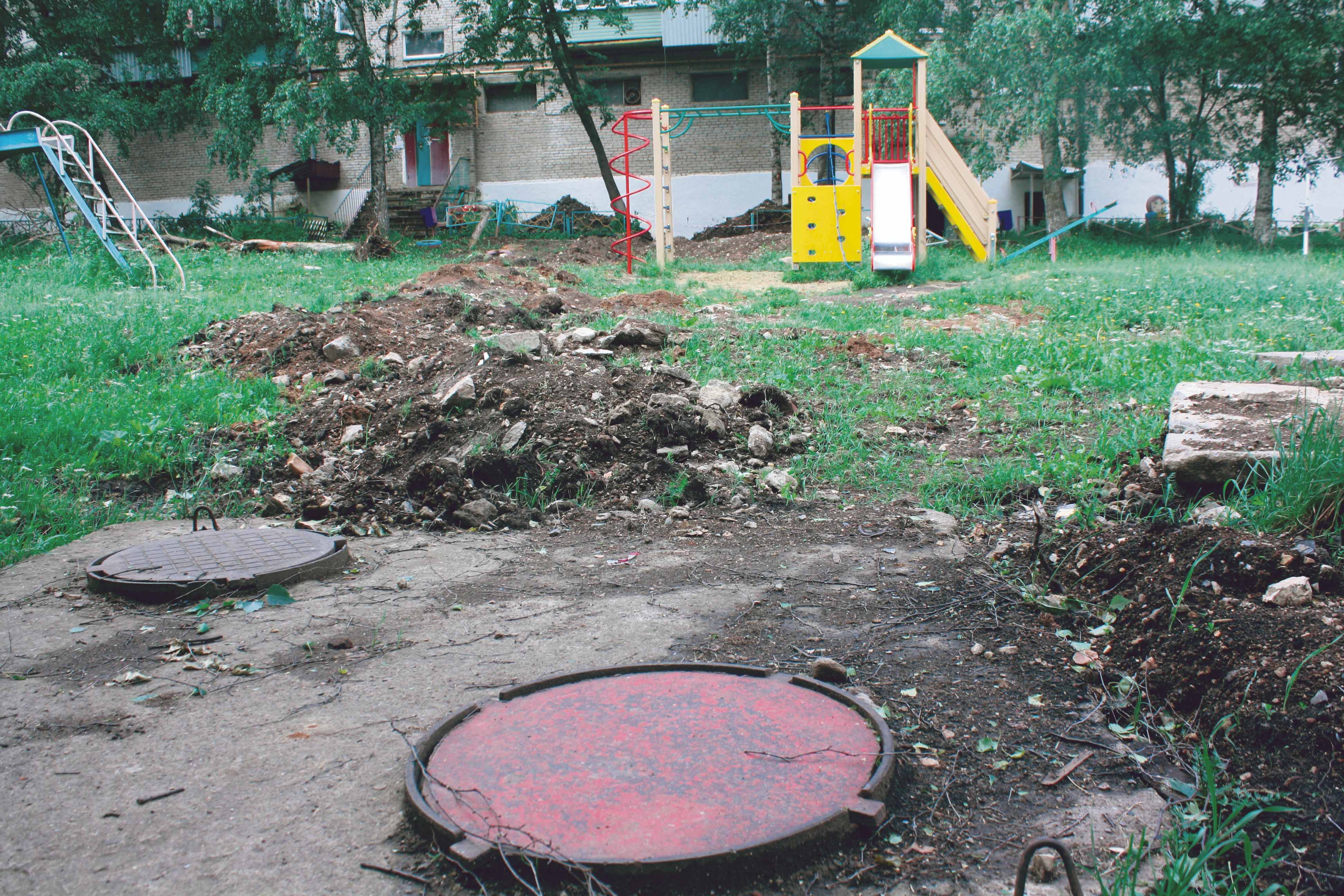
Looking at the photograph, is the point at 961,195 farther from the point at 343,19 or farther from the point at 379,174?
the point at 343,19

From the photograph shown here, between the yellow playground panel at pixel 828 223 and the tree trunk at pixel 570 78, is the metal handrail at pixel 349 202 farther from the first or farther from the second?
the yellow playground panel at pixel 828 223

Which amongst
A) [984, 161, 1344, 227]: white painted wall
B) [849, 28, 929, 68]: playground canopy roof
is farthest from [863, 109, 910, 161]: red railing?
[984, 161, 1344, 227]: white painted wall

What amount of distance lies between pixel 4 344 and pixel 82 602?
15.4 feet

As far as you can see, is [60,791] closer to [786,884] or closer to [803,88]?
[786,884]

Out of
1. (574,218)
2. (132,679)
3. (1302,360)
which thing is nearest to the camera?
(132,679)

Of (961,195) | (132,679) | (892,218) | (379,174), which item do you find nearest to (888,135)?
(961,195)

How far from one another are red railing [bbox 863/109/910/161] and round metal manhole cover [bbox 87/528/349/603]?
36.0ft

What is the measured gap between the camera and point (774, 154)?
82.2 ft

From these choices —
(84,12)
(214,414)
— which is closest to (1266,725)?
(214,414)

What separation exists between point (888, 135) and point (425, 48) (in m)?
16.6

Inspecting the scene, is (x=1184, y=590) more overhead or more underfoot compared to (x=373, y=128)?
more underfoot

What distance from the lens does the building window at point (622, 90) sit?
88.4 feet

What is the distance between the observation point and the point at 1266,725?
200 cm

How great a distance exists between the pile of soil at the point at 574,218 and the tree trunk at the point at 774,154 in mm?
4326
